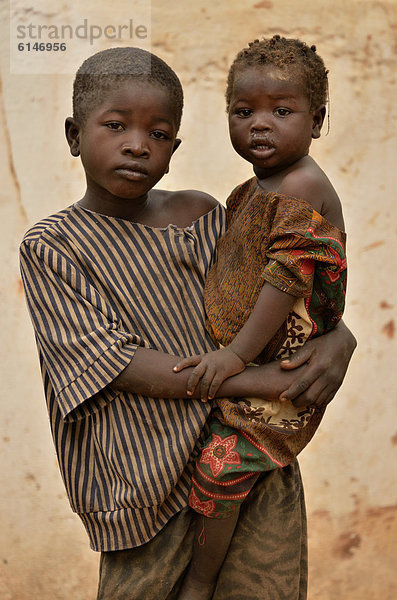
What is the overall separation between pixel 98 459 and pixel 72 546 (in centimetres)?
166

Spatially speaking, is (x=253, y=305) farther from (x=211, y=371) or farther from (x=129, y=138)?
(x=129, y=138)

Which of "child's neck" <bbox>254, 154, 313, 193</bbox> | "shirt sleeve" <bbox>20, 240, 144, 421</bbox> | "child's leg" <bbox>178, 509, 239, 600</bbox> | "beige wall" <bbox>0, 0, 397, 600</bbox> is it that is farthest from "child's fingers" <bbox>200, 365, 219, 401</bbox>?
"beige wall" <bbox>0, 0, 397, 600</bbox>

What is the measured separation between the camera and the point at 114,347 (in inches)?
62.5

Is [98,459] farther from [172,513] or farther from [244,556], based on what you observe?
[244,556]

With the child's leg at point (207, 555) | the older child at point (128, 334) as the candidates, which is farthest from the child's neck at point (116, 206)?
the child's leg at point (207, 555)

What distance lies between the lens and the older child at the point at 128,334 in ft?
5.26

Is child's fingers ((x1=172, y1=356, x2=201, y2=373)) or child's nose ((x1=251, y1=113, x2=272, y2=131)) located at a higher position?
child's nose ((x1=251, y1=113, x2=272, y2=131))

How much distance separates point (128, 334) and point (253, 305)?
23 centimetres

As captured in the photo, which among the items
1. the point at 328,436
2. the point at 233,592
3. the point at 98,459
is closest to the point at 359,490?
the point at 328,436

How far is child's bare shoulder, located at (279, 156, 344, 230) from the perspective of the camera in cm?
158

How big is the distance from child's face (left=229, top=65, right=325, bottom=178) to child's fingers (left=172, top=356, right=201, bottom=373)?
37 centimetres

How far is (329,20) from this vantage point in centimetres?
298

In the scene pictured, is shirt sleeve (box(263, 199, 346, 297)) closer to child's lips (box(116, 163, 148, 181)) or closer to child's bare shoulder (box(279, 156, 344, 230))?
child's bare shoulder (box(279, 156, 344, 230))

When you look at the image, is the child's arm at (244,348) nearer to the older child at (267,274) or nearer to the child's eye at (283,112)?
the older child at (267,274)
